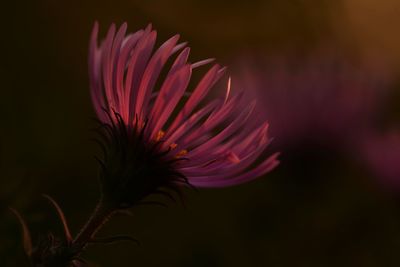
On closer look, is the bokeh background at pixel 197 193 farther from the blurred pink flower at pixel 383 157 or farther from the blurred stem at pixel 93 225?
the blurred stem at pixel 93 225

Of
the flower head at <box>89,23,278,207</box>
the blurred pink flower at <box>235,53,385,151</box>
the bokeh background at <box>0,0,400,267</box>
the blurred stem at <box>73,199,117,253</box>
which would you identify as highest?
the flower head at <box>89,23,278,207</box>

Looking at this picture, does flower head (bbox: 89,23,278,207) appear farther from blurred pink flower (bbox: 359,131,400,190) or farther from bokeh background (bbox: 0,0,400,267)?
blurred pink flower (bbox: 359,131,400,190)

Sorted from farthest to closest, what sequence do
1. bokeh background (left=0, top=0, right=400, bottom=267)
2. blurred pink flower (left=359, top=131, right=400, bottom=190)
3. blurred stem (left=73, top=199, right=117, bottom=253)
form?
blurred pink flower (left=359, top=131, right=400, bottom=190)
bokeh background (left=0, top=0, right=400, bottom=267)
blurred stem (left=73, top=199, right=117, bottom=253)

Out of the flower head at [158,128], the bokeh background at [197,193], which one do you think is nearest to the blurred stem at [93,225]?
the flower head at [158,128]

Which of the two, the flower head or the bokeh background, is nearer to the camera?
the flower head

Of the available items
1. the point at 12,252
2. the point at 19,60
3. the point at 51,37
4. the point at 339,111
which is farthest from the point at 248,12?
the point at 12,252

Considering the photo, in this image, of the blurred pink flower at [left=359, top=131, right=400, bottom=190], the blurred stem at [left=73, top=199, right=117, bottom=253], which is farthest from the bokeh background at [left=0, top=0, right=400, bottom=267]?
the blurred stem at [left=73, top=199, right=117, bottom=253]
